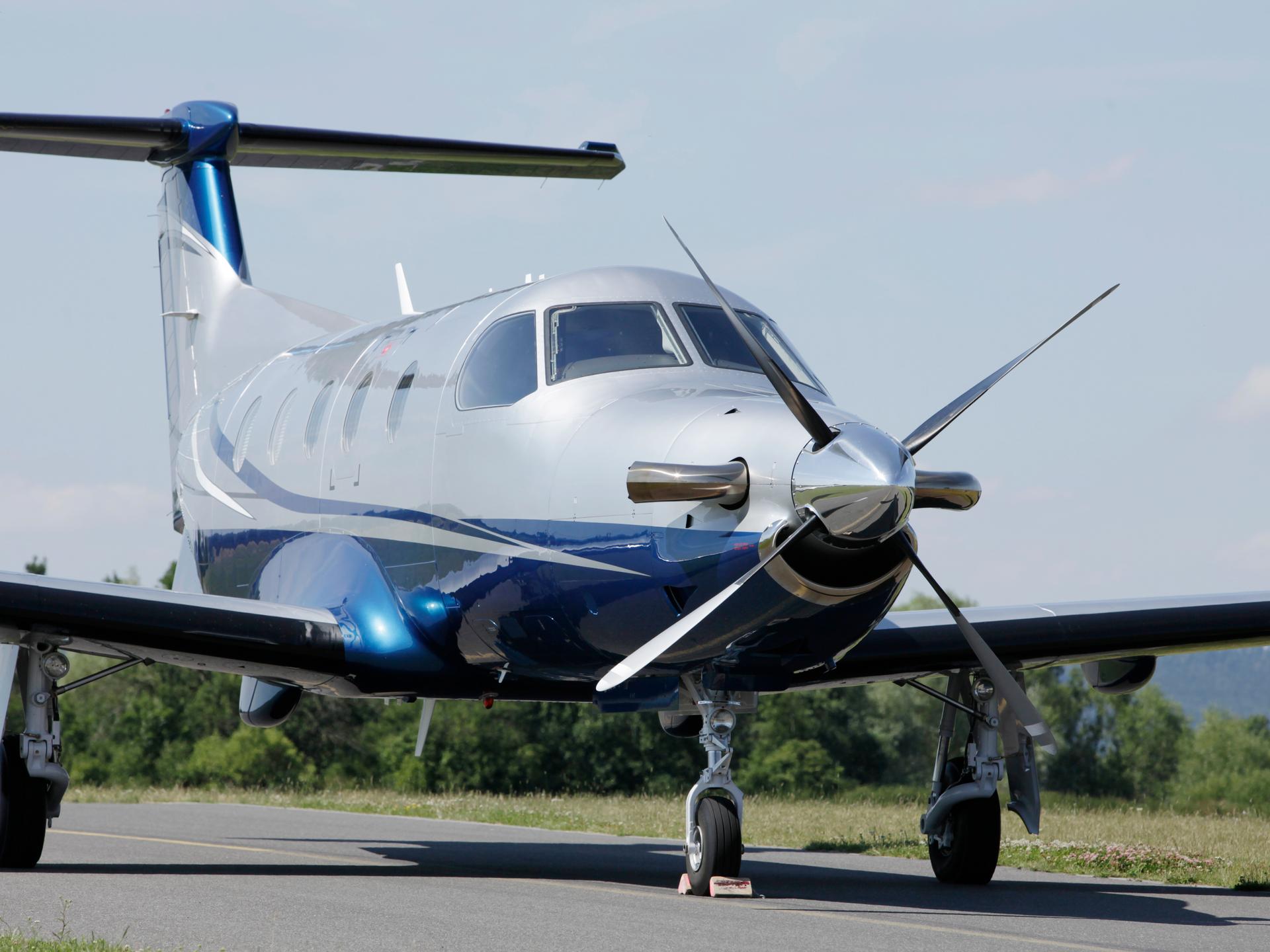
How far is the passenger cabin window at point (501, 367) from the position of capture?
10.2m

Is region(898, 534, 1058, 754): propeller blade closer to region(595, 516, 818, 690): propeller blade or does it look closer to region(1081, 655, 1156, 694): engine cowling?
region(595, 516, 818, 690): propeller blade

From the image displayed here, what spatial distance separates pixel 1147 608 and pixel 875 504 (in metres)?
5.22

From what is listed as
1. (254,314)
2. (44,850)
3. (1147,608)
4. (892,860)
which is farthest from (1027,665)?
(254,314)

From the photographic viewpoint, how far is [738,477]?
7918 mm

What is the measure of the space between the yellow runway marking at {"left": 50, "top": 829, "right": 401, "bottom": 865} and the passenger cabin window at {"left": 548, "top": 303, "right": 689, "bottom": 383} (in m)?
→ 4.75

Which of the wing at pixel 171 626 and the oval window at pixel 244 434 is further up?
the oval window at pixel 244 434

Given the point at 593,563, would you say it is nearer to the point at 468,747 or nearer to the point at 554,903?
the point at 554,903

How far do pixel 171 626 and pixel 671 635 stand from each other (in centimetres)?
429

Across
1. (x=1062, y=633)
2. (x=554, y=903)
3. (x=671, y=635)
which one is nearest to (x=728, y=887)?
(x=554, y=903)

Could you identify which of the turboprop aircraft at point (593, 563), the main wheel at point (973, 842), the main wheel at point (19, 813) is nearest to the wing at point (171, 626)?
the turboprop aircraft at point (593, 563)

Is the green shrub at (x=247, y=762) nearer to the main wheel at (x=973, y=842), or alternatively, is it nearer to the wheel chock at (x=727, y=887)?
the main wheel at (x=973, y=842)

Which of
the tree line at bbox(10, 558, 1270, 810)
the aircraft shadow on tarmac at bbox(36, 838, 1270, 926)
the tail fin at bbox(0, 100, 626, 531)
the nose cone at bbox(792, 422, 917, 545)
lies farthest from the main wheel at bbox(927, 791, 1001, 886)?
the tree line at bbox(10, 558, 1270, 810)

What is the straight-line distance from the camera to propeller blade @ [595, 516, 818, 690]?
7.98 metres

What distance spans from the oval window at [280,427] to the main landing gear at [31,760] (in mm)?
3109
